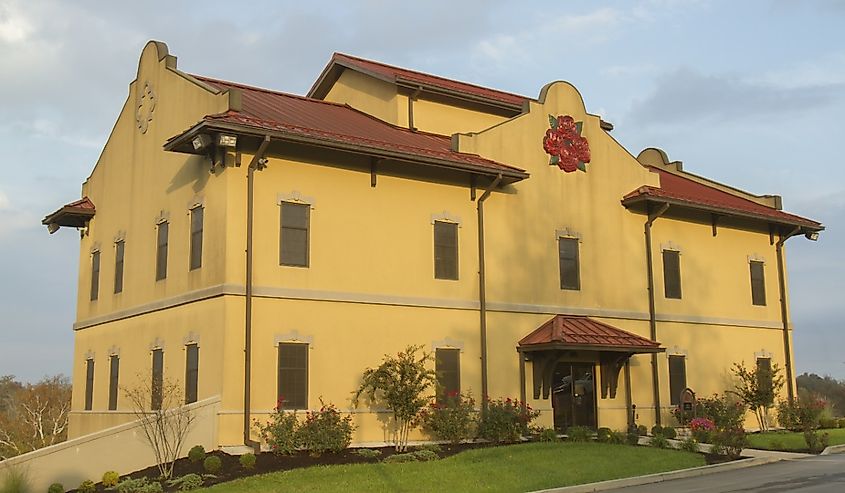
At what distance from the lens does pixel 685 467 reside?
67.4ft

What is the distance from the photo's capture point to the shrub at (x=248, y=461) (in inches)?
761

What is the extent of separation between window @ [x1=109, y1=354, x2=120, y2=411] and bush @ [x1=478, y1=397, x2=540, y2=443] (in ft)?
35.1

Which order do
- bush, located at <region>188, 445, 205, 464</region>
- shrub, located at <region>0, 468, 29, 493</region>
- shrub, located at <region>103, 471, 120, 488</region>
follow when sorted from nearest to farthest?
shrub, located at <region>0, 468, 29, 493</region>, shrub, located at <region>103, 471, 120, 488</region>, bush, located at <region>188, 445, 205, 464</region>

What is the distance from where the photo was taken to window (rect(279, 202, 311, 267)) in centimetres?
2277

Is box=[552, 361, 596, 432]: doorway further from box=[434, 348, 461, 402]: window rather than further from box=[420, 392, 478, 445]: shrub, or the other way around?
box=[420, 392, 478, 445]: shrub

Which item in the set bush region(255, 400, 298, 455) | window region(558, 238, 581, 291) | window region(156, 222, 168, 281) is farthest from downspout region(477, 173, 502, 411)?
window region(156, 222, 168, 281)

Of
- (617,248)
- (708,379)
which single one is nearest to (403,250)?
(617,248)

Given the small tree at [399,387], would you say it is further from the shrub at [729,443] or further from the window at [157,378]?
the shrub at [729,443]

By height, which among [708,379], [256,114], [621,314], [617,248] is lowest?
[708,379]

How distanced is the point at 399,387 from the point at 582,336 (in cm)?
595

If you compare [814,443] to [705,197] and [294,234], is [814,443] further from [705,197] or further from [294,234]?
[294,234]

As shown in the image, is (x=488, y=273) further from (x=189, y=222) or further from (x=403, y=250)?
(x=189, y=222)

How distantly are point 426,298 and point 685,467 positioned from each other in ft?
26.0

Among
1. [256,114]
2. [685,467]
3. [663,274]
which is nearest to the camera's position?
[685,467]
